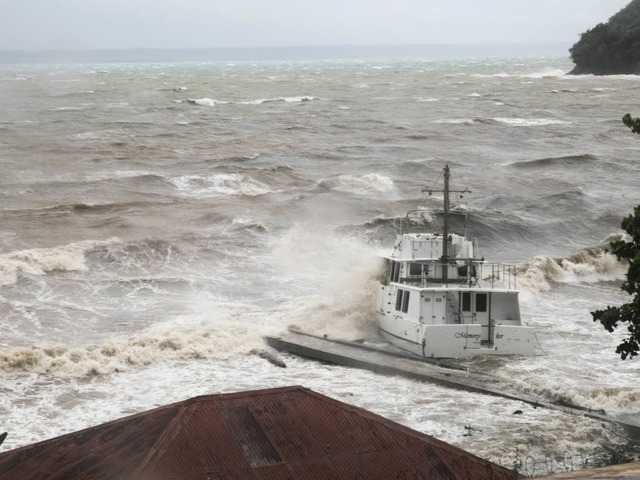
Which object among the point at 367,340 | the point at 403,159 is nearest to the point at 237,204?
the point at 403,159

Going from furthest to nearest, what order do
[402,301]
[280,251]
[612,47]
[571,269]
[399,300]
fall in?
[612,47] < [280,251] < [571,269] < [399,300] < [402,301]

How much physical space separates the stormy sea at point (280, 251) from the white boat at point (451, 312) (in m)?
0.74

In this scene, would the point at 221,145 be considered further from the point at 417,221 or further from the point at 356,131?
the point at 417,221

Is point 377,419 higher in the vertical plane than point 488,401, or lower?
higher

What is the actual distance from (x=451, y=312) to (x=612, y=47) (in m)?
126

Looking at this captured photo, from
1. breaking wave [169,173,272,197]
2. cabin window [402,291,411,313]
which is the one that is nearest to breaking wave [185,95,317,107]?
breaking wave [169,173,272,197]

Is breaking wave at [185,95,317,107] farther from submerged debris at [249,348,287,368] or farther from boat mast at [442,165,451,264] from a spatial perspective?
submerged debris at [249,348,287,368]

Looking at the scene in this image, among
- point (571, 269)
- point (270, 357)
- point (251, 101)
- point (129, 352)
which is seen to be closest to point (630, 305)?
point (270, 357)

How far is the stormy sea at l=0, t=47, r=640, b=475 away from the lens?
853 inches

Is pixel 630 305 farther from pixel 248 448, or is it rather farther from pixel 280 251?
pixel 280 251

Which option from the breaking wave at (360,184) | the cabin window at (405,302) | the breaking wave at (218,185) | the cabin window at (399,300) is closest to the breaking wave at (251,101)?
the breaking wave at (218,185)

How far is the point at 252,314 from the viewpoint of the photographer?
29234 mm

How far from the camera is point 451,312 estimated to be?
977 inches

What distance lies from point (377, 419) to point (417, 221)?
30.5m
